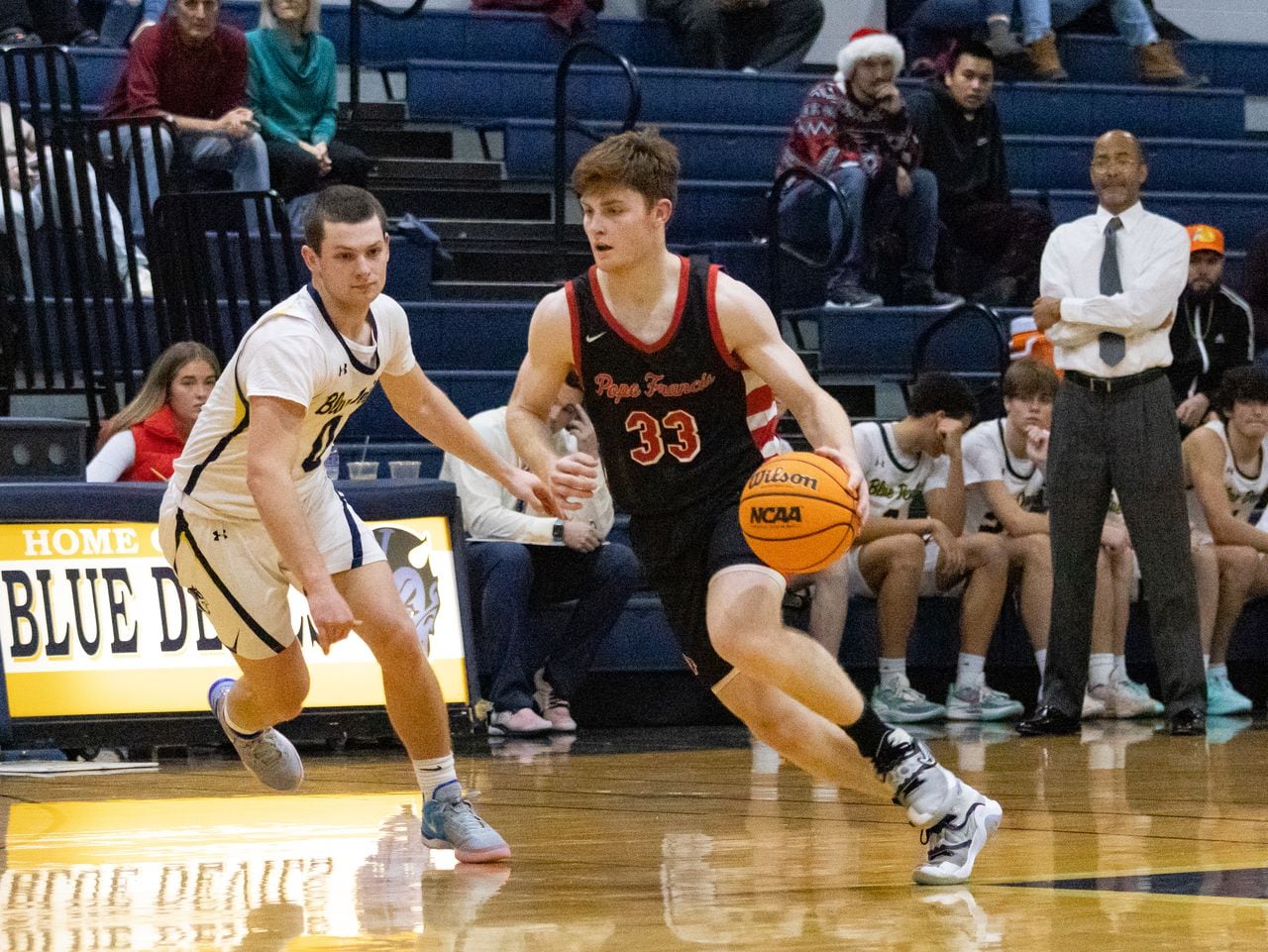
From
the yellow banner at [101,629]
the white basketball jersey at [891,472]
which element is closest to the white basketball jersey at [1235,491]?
the white basketball jersey at [891,472]

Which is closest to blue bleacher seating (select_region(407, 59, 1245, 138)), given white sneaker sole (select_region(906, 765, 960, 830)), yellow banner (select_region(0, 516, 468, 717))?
yellow banner (select_region(0, 516, 468, 717))

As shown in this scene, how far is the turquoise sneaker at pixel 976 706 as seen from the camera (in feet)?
29.3

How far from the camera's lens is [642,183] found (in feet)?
15.0

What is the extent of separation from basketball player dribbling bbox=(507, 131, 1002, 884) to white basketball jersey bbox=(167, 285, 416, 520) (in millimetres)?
417

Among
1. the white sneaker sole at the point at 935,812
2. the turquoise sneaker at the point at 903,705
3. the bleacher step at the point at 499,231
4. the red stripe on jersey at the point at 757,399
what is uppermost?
the red stripe on jersey at the point at 757,399

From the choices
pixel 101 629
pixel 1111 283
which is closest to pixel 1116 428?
pixel 1111 283

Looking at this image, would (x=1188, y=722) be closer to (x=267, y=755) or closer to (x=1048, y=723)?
(x=1048, y=723)

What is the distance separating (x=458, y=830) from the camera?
466cm

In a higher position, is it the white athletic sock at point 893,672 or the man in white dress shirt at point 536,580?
the man in white dress shirt at point 536,580

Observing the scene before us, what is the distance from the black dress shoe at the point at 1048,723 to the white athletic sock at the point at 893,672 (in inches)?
31.6

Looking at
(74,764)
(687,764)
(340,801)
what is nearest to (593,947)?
(340,801)

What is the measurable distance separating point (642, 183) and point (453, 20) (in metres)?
8.09

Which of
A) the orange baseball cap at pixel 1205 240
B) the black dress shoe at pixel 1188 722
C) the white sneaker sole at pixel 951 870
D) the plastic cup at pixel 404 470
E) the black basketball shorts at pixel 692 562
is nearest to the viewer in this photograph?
the white sneaker sole at pixel 951 870

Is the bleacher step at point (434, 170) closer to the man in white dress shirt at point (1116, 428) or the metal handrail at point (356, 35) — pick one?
the metal handrail at point (356, 35)
